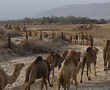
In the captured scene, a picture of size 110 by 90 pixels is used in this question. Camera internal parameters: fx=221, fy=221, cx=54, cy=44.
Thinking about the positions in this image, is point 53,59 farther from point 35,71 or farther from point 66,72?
point 66,72

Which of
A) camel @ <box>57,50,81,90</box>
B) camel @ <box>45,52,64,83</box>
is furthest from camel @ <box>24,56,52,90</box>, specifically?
camel @ <box>45,52,64,83</box>

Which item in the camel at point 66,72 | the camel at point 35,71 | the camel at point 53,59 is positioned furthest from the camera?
the camel at point 53,59

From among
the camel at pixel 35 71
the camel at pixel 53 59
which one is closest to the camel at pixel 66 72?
the camel at pixel 35 71

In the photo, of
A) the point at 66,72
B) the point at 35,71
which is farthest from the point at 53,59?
the point at 66,72

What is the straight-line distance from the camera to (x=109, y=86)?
8258 millimetres

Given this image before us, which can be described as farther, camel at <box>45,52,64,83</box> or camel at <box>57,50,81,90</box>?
camel at <box>45,52,64,83</box>

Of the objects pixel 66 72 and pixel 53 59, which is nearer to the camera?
pixel 66 72

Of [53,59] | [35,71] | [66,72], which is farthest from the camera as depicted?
[53,59]

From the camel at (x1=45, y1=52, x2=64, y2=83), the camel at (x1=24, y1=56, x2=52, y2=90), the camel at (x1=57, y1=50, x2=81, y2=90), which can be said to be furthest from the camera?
the camel at (x1=45, y1=52, x2=64, y2=83)

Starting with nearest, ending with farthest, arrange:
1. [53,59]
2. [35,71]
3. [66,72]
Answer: [66,72] < [35,71] < [53,59]

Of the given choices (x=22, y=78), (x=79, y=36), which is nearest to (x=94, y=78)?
(x=22, y=78)

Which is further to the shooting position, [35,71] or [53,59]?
[53,59]

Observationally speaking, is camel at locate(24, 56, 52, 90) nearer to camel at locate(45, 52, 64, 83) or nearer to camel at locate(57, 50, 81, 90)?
camel at locate(57, 50, 81, 90)

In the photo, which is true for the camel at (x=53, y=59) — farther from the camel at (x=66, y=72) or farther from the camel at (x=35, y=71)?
the camel at (x=66, y=72)
